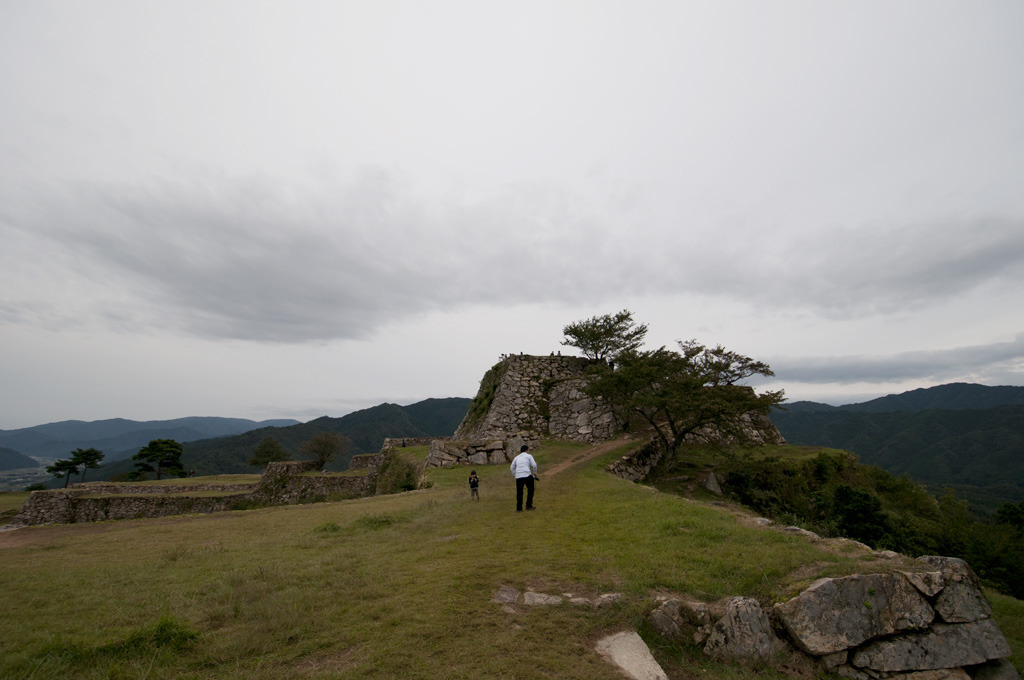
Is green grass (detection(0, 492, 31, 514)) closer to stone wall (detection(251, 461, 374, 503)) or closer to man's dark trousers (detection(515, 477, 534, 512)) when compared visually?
stone wall (detection(251, 461, 374, 503))

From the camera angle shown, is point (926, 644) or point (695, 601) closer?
point (926, 644)

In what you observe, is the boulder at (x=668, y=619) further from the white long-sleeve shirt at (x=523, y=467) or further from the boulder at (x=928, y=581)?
the white long-sleeve shirt at (x=523, y=467)

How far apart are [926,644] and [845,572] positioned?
1189 millimetres

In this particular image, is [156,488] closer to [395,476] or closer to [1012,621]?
[395,476]

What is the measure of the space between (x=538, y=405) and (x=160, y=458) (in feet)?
139

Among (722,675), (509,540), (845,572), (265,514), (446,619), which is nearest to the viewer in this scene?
(722,675)

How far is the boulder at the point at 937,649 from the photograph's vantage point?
5930 millimetres

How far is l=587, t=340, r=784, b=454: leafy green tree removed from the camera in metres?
20.6

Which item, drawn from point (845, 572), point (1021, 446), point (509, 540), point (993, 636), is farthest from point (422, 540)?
point (1021, 446)

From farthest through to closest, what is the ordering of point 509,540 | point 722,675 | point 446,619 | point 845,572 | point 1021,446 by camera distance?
point 1021,446
point 509,540
point 845,572
point 446,619
point 722,675

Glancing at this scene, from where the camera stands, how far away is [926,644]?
20.0 feet

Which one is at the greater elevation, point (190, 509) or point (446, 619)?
point (446, 619)

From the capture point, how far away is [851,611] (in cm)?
616

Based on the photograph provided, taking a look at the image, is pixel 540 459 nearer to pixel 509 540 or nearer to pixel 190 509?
pixel 509 540
